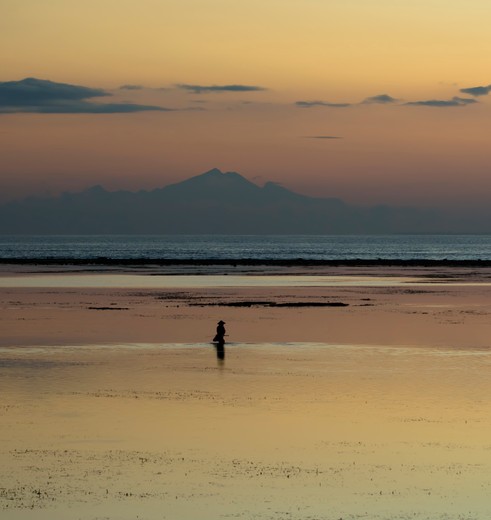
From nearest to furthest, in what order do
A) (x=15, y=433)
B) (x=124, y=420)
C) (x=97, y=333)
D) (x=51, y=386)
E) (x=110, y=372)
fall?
(x=15, y=433) → (x=124, y=420) → (x=51, y=386) → (x=110, y=372) → (x=97, y=333)

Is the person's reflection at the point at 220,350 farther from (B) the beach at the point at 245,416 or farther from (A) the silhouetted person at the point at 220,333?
(B) the beach at the point at 245,416

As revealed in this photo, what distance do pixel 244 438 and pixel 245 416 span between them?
2.53 metres

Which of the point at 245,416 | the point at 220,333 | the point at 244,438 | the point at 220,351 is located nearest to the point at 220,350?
the point at 220,351

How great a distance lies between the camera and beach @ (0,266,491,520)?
1931cm

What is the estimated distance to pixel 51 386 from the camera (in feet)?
103

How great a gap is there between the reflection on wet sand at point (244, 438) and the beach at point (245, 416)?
0.18ft

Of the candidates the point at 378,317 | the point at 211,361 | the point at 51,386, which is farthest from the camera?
the point at 378,317

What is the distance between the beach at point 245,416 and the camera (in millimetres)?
19312

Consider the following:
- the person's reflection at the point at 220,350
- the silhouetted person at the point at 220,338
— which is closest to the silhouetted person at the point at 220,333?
the silhouetted person at the point at 220,338

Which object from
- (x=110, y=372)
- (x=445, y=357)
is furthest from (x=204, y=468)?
(x=445, y=357)

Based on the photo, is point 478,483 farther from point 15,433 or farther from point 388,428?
point 15,433

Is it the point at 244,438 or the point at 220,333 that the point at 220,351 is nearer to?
the point at 220,333

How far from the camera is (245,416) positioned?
88.0 ft

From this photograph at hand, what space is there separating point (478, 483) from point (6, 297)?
54.4m
